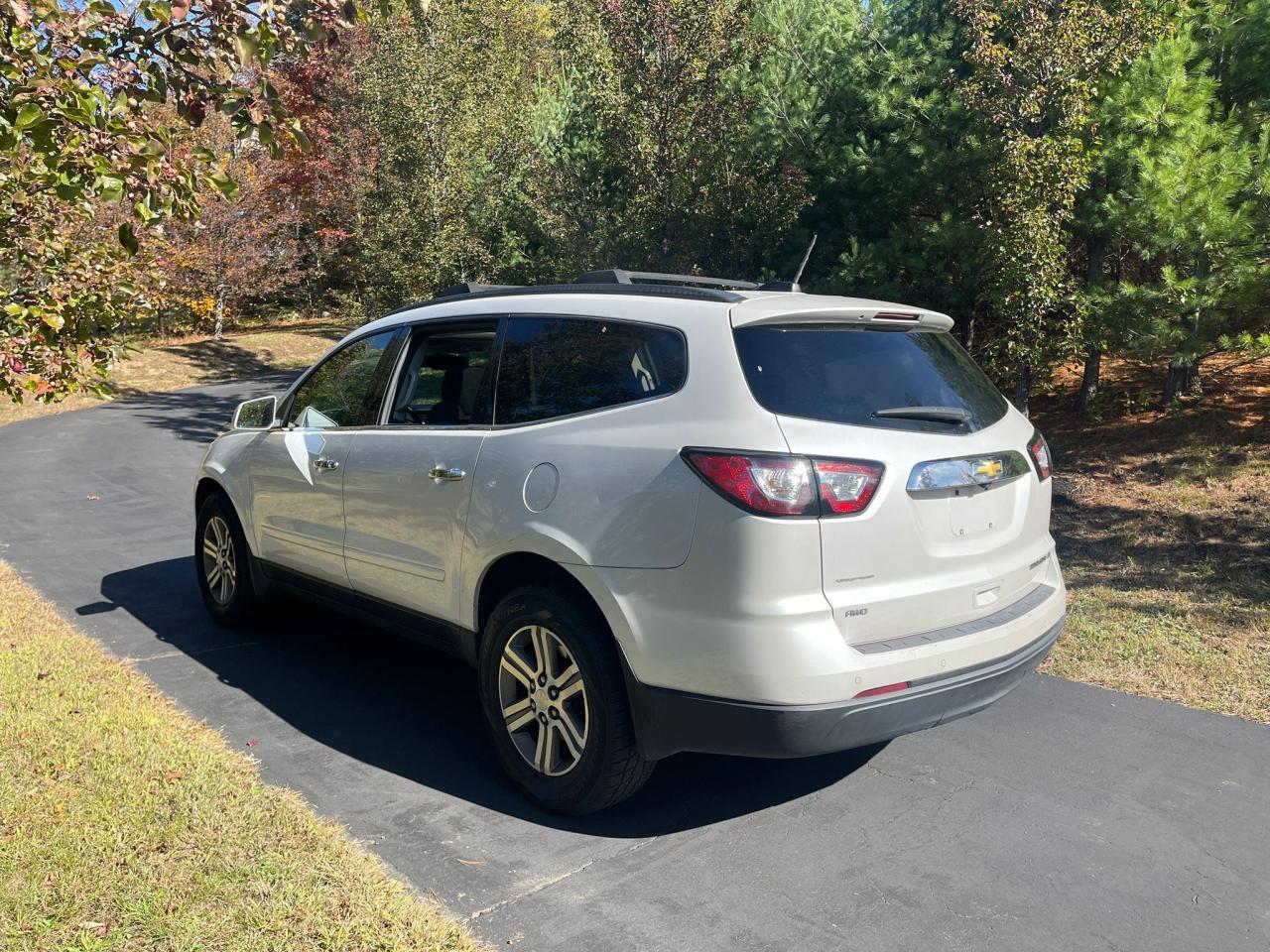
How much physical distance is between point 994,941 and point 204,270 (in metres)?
31.6

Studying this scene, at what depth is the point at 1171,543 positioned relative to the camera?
850cm

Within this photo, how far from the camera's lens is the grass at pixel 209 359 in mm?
25875

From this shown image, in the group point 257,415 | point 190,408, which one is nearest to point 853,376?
point 257,415

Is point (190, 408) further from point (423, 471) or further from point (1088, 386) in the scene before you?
point (423, 471)

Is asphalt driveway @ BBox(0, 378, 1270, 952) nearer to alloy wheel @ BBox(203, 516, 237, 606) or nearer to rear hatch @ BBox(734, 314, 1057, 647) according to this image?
alloy wheel @ BBox(203, 516, 237, 606)

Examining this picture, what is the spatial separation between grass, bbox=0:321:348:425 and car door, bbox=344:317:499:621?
63.3 feet

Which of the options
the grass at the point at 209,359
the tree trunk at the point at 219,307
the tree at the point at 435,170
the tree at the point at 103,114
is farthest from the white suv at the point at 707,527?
the tree trunk at the point at 219,307

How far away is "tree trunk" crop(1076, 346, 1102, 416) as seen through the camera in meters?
12.2

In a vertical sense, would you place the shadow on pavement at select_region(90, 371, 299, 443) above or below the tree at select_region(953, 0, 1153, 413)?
below

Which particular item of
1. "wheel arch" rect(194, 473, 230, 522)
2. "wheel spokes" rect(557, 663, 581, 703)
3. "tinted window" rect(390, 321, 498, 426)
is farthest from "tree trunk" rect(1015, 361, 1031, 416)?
"wheel spokes" rect(557, 663, 581, 703)

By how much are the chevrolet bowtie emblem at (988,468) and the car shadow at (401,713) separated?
1387 millimetres

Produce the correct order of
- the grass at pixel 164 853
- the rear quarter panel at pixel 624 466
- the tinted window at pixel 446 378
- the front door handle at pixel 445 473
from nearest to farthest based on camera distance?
the grass at pixel 164 853 < the rear quarter panel at pixel 624 466 < the front door handle at pixel 445 473 < the tinted window at pixel 446 378

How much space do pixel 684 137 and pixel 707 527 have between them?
1076cm

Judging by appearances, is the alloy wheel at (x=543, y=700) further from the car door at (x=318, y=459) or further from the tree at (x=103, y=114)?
the tree at (x=103, y=114)
